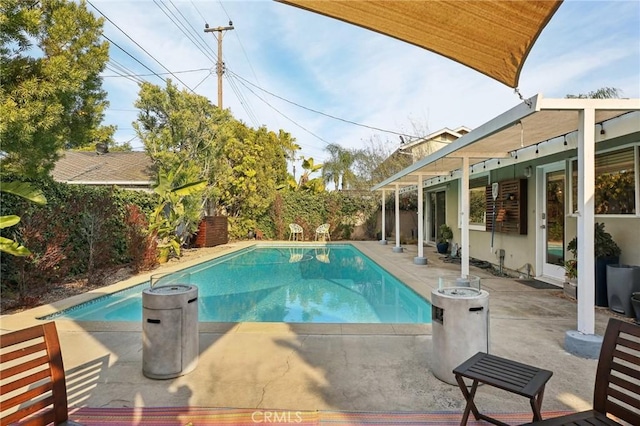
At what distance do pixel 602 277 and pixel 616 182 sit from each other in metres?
1.68

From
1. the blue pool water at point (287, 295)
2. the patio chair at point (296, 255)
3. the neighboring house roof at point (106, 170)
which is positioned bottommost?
the blue pool water at point (287, 295)

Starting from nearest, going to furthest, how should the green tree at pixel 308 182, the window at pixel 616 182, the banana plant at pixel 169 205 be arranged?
the window at pixel 616 182 < the banana plant at pixel 169 205 < the green tree at pixel 308 182

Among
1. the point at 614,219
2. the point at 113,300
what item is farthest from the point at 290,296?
the point at 614,219

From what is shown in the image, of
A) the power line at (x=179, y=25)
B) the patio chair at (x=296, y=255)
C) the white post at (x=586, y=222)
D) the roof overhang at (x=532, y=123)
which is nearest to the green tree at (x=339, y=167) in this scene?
the patio chair at (x=296, y=255)

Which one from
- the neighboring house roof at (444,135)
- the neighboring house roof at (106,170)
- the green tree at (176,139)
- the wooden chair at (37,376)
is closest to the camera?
the wooden chair at (37,376)

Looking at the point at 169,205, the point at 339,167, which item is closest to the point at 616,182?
the point at 169,205

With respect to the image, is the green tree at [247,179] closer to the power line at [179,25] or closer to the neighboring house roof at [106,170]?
the neighboring house roof at [106,170]

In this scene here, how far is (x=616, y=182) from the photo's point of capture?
6.37m

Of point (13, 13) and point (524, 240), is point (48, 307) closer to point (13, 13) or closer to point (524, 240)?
point (13, 13)

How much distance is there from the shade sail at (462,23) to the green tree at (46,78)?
4739mm

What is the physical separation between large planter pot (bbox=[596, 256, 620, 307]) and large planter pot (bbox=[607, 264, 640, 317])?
0.60 ft

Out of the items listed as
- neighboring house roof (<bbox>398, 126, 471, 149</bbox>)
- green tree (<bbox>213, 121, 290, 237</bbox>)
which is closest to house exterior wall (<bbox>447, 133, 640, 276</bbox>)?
green tree (<bbox>213, 121, 290, 237</bbox>)

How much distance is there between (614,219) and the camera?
21.0ft

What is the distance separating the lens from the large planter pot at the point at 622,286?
5.51 m
